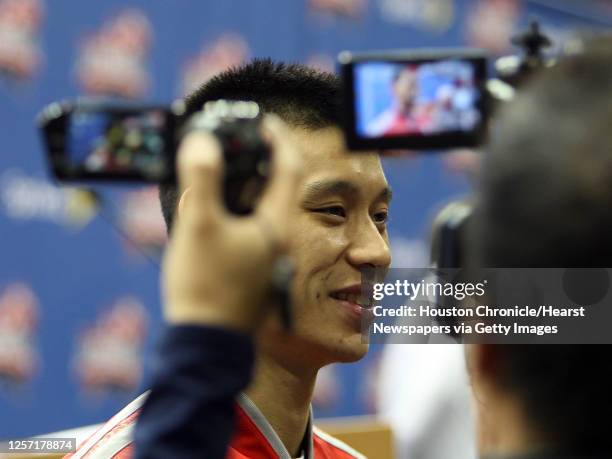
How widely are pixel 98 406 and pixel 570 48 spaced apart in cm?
301

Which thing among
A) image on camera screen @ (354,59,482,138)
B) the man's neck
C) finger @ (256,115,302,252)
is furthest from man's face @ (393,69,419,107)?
the man's neck

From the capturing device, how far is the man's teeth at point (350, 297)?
1749mm

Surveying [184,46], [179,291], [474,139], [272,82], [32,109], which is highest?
[184,46]

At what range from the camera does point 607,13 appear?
5.88m

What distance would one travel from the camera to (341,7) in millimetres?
4637

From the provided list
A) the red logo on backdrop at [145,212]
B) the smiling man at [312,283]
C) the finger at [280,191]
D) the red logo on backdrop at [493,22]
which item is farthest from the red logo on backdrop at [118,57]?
the finger at [280,191]

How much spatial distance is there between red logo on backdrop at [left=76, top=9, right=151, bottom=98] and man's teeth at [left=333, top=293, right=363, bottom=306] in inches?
86.0

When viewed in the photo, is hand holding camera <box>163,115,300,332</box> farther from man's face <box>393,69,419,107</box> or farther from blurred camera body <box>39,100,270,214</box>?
man's face <box>393,69,419,107</box>

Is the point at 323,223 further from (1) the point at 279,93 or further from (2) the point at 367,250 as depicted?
(1) the point at 279,93

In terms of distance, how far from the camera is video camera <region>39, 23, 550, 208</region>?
101 centimetres

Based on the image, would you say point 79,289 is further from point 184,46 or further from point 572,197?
point 572,197

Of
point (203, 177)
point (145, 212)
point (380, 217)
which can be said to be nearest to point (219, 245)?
point (203, 177)

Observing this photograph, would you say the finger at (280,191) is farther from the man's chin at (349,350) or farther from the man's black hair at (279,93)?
the man's black hair at (279,93)

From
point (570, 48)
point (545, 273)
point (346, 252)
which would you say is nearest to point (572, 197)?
point (545, 273)
